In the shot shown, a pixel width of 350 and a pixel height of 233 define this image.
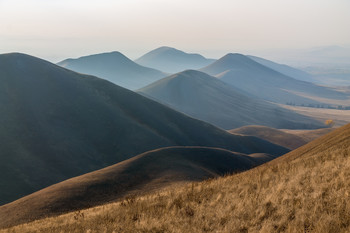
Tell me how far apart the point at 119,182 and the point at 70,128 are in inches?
2654

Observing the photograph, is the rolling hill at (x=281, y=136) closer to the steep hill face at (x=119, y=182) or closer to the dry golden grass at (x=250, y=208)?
the steep hill face at (x=119, y=182)

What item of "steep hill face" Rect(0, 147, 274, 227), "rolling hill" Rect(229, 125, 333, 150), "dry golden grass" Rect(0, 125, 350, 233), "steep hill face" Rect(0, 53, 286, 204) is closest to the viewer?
"dry golden grass" Rect(0, 125, 350, 233)

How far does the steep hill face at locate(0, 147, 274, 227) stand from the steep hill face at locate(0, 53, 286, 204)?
Result: 3499 centimetres

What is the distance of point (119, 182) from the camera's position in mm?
41906

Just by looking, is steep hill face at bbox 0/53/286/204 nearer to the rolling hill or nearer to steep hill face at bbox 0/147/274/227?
the rolling hill

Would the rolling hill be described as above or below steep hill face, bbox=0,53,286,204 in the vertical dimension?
below

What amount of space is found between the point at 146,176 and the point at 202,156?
2000 centimetres

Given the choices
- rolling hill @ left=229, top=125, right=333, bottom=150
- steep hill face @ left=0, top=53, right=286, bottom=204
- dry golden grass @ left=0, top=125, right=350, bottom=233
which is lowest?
rolling hill @ left=229, top=125, right=333, bottom=150

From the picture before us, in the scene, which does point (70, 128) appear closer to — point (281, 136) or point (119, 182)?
point (119, 182)

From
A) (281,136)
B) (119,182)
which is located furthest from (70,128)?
(281,136)

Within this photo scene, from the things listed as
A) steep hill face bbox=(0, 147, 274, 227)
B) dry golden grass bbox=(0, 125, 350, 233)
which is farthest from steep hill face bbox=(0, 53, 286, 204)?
dry golden grass bbox=(0, 125, 350, 233)

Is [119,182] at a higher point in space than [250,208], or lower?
lower

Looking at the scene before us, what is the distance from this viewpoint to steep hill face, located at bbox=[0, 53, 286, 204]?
82.7 m

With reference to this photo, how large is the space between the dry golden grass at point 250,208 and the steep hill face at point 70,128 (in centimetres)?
6269
